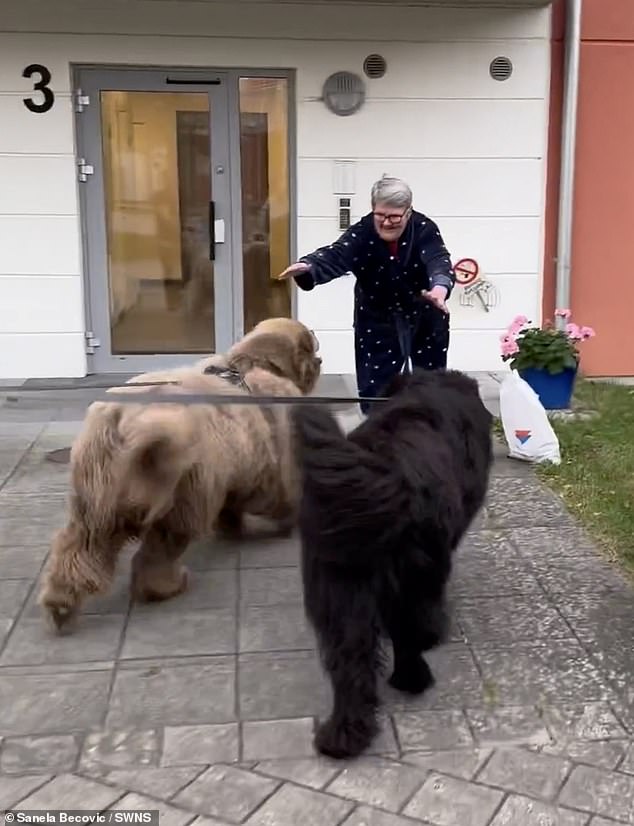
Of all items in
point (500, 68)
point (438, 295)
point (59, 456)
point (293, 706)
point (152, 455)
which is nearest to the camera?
point (293, 706)

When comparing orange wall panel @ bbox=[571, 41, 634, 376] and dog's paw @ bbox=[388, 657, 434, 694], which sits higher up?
orange wall panel @ bbox=[571, 41, 634, 376]

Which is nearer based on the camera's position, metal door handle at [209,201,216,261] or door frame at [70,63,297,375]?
door frame at [70,63,297,375]

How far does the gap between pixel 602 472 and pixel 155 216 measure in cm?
472

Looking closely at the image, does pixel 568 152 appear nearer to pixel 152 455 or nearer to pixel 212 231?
pixel 212 231

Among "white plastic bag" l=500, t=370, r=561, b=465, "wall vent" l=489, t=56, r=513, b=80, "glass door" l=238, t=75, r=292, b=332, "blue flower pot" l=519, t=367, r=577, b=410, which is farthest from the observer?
"glass door" l=238, t=75, r=292, b=332

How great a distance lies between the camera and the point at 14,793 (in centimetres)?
266

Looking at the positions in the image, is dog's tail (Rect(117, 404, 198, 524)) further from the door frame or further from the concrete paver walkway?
the door frame

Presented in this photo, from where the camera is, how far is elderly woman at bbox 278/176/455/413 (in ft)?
15.0

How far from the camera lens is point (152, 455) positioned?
3266 millimetres

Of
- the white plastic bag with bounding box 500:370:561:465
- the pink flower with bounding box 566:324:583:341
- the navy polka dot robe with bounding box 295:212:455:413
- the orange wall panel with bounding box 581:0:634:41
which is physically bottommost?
the white plastic bag with bounding box 500:370:561:465

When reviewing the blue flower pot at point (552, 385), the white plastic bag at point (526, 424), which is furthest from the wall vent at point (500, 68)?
the white plastic bag at point (526, 424)

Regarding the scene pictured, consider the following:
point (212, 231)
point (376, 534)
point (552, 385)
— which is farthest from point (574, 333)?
point (376, 534)

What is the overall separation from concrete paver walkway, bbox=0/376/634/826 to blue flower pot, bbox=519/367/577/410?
8.05 feet

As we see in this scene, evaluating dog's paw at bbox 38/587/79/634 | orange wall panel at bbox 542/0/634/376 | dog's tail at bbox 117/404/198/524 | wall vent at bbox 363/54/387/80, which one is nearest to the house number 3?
wall vent at bbox 363/54/387/80
